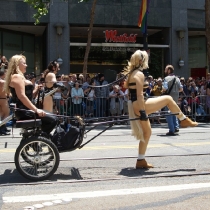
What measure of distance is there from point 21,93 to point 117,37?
20.0 m

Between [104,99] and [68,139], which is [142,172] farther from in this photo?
[104,99]

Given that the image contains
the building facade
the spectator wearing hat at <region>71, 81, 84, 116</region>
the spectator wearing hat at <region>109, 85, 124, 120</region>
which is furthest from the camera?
the building facade

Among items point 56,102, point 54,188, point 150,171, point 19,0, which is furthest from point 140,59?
point 19,0

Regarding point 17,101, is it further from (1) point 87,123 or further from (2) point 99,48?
(2) point 99,48

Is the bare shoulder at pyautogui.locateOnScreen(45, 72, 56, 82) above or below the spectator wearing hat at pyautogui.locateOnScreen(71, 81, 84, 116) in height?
above

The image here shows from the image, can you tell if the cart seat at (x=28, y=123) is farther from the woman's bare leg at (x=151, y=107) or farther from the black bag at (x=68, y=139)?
the woman's bare leg at (x=151, y=107)

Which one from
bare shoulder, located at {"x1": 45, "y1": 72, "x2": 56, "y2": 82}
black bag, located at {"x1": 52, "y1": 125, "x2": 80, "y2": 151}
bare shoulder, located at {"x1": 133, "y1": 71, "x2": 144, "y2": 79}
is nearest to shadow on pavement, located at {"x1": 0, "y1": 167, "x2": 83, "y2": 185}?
black bag, located at {"x1": 52, "y1": 125, "x2": 80, "y2": 151}

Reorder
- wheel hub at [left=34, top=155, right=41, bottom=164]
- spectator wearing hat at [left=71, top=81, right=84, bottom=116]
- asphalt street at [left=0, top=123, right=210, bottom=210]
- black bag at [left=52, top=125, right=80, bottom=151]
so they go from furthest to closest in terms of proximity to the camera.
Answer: spectator wearing hat at [left=71, top=81, right=84, bottom=116] → black bag at [left=52, top=125, right=80, bottom=151] → wheel hub at [left=34, top=155, right=41, bottom=164] → asphalt street at [left=0, top=123, right=210, bottom=210]

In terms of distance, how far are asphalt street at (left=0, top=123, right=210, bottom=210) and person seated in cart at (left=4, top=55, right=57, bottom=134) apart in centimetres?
89

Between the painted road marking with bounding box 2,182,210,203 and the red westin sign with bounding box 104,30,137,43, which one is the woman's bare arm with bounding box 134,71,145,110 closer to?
the painted road marking with bounding box 2,182,210,203

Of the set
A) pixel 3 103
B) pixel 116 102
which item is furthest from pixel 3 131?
pixel 116 102

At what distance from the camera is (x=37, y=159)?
654 cm

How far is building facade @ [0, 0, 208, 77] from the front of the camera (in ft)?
77.7

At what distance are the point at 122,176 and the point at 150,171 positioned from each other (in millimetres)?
580
